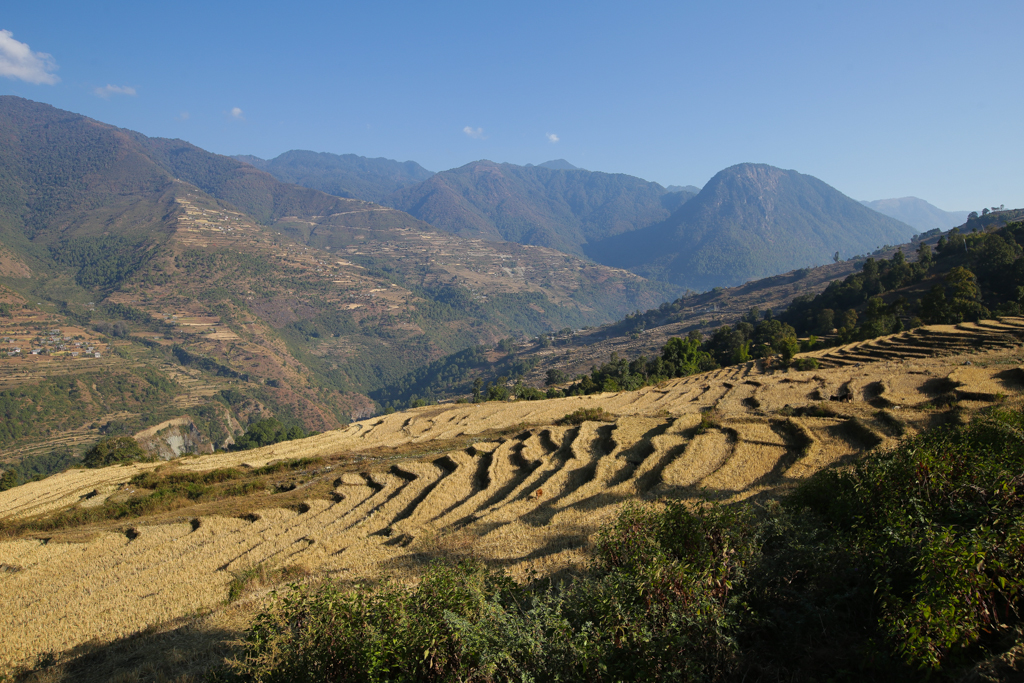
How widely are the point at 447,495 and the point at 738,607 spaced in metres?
16.9

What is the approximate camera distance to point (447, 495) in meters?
22.7

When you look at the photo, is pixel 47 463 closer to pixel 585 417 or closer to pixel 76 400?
pixel 76 400

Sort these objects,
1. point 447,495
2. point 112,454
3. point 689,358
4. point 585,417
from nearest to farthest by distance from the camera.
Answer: point 447,495 < point 585,417 < point 112,454 < point 689,358

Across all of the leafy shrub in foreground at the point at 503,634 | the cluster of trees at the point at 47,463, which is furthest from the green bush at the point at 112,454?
Answer: the cluster of trees at the point at 47,463

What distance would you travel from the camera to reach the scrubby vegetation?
17.8 ft

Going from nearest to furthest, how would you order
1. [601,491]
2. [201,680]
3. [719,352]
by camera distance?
1. [201,680]
2. [601,491]
3. [719,352]

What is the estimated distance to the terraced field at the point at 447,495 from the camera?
45.3 ft

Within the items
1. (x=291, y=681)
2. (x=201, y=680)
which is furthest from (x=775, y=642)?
(x=201, y=680)

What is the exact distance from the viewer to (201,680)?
26.9 feet

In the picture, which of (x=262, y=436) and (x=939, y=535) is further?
(x=262, y=436)

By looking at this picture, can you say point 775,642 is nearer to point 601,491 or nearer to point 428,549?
point 428,549

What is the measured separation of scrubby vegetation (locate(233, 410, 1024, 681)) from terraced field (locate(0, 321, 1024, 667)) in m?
4.44

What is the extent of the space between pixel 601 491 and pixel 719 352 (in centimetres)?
7855

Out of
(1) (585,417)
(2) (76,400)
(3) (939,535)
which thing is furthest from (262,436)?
(3) (939,535)
